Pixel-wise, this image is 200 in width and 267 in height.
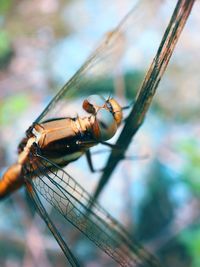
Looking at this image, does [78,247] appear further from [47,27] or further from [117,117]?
[47,27]

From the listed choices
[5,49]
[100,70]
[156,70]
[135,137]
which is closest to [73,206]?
[156,70]

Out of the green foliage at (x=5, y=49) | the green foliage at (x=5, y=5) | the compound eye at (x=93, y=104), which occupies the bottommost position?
the compound eye at (x=93, y=104)

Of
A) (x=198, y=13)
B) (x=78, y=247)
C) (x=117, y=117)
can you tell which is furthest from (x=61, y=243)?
(x=198, y=13)

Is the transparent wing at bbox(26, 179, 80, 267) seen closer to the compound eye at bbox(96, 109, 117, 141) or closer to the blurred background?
the compound eye at bbox(96, 109, 117, 141)

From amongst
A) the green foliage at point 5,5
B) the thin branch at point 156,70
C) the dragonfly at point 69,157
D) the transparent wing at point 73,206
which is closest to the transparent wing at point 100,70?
the dragonfly at point 69,157

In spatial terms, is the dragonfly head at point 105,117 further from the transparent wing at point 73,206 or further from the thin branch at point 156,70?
the transparent wing at point 73,206

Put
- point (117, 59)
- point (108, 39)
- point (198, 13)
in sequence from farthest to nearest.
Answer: point (198, 13)
point (117, 59)
point (108, 39)
